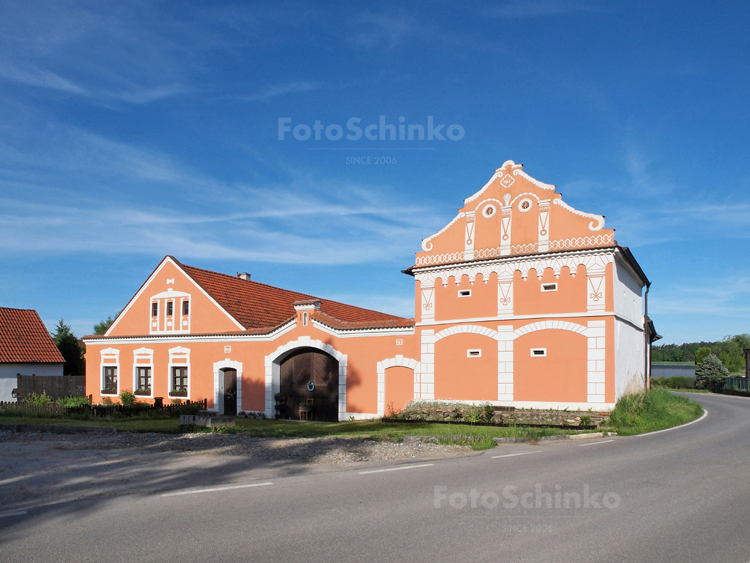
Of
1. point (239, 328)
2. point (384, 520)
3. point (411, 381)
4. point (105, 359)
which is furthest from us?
point (105, 359)

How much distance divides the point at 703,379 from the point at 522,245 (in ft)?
142

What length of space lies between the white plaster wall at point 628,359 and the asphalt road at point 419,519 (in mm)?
Result: 10283

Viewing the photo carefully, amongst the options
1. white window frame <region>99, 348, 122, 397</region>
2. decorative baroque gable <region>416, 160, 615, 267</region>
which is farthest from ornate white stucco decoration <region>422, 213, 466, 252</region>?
white window frame <region>99, 348, 122, 397</region>

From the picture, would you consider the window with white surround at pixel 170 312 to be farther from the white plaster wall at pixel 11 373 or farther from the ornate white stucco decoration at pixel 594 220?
the ornate white stucco decoration at pixel 594 220

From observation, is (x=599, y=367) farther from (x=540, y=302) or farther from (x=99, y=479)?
(x=99, y=479)

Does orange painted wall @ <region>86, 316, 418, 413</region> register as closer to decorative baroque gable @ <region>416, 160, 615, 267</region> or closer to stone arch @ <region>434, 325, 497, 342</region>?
stone arch @ <region>434, 325, 497, 342</region>

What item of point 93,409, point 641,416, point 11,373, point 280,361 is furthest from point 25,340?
point 641,416

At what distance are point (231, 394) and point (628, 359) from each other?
17873 mm

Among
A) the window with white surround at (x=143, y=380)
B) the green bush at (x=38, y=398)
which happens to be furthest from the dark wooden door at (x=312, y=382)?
the green bush at (x=38, y=398)

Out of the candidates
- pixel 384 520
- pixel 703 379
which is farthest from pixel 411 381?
pixel 703 379

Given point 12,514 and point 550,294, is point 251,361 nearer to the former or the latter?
point 550,294

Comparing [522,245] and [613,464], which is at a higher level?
[522,245]

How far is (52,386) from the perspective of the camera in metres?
33.9

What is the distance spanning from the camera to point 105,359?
3288 centimetres
